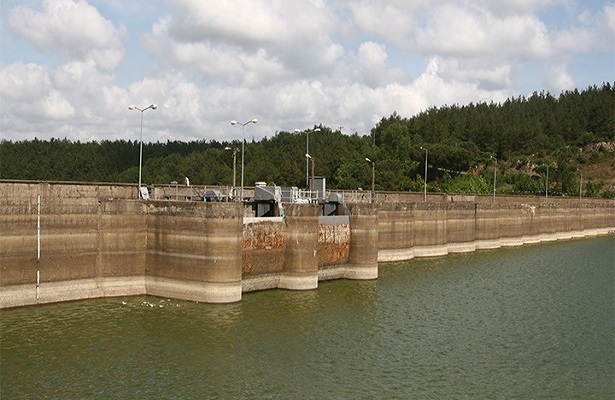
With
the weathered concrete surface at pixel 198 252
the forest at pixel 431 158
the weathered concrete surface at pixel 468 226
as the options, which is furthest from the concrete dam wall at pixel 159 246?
the forest at pixel 431 158

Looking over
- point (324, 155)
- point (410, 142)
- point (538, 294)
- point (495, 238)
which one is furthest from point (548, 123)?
point (538, 294)

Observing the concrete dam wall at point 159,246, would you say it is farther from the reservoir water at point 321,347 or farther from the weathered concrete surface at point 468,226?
the weathered concrete surface at point 468,226

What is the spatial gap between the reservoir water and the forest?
80488 millimetres

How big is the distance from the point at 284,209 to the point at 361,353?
627 inches

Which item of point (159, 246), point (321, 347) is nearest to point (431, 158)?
point (159, 246)

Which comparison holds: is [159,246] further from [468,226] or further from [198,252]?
[468,226]

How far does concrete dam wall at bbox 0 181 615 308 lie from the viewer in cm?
3547

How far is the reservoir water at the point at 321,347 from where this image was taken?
24844mm

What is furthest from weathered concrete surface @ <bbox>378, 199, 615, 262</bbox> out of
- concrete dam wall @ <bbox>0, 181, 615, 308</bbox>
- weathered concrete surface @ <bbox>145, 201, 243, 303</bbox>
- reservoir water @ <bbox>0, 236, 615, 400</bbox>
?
weathered concrete surface @ <bbox>145, 201, 243, 303</bbox>

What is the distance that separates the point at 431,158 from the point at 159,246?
339 feet

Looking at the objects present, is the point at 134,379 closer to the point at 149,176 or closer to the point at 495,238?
the point at 495,238

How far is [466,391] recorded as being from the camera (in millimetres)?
25141

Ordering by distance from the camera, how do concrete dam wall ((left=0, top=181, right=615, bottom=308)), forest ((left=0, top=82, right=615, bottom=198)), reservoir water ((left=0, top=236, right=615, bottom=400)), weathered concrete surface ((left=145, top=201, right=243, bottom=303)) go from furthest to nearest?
forest ((left=0, top=82, right=615, bottom=198))
weathered concrete surface ((left=145, top=201, right=243, bottom=303))
concrete dam wall ((left=0, top=181, right=615, bottom=308))
reservoir water ((left=0, top=236, right=615, bottom=400))

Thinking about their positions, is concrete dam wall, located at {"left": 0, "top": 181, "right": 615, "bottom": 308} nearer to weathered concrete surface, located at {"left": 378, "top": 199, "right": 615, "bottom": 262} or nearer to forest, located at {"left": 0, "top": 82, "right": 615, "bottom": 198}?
weathered concrete surface, located at {"left": 378, "top": 199, "right": 615, "bottom": 262}
